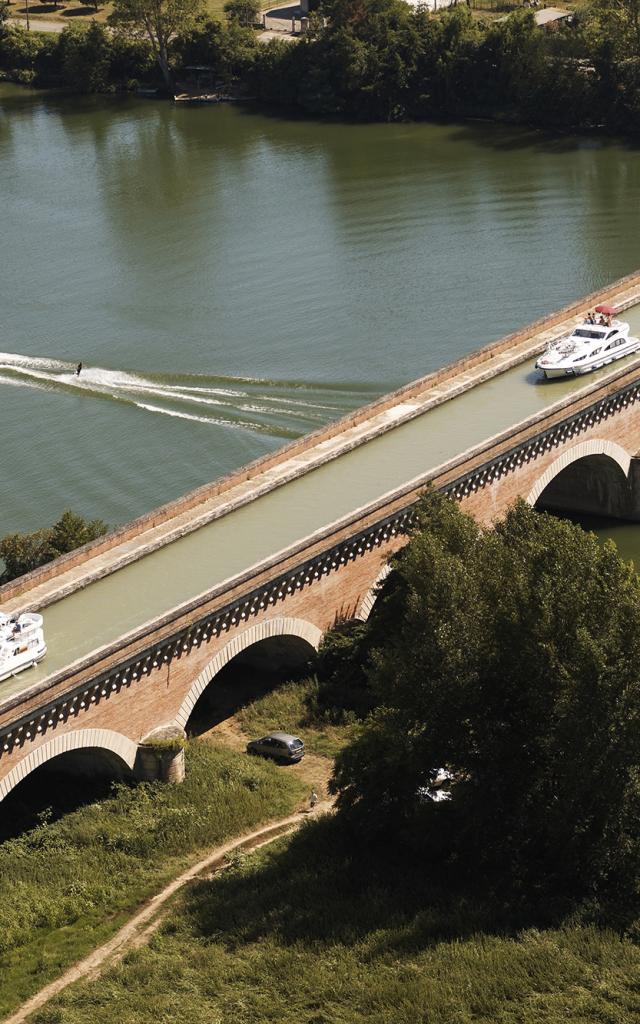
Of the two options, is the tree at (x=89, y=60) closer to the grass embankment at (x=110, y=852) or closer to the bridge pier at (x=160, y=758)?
the grass embankment at (x=110, y=852)

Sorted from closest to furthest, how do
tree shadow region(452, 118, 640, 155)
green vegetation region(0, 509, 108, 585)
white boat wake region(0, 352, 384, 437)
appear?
green vegetation region(0, 509, 108, 585), white boat wake region(0, 352, 384, 437), tree shadow region(452, 118, 640, 155)

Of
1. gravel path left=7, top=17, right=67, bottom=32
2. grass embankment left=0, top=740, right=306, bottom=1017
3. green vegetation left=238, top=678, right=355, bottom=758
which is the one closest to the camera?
grass embankment left=0, top=740, right=306, bottom=1017

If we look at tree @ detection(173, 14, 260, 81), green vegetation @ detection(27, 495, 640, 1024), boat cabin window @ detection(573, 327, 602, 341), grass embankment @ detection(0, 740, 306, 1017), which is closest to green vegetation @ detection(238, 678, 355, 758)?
grass embankment @ detection(0, 740, 306, 1017)

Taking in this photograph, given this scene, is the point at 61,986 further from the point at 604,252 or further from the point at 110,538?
the point at 604,252

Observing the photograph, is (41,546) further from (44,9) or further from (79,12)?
(44,9)

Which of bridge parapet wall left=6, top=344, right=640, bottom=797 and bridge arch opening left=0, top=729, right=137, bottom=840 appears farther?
bridge arch opening left=0, top=729, right=137, bottom=840

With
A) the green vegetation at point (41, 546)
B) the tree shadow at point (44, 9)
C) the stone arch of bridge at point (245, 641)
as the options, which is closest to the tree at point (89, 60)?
the tree shadow at point (44, 9)

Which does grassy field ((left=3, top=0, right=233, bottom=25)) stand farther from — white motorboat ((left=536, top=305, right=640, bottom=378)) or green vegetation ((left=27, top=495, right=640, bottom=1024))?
green vegetation ((left=27, top=495, right=640, bottom=1024))
